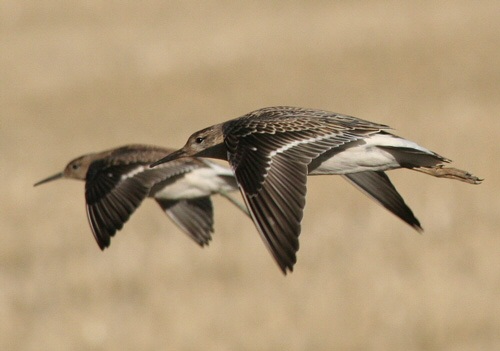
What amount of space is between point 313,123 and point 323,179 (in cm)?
918

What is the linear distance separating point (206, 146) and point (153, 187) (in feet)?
5.54

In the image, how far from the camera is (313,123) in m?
8.70

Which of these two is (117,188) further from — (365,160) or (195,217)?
(365,160)

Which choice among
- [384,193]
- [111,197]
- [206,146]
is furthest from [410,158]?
[111,197]

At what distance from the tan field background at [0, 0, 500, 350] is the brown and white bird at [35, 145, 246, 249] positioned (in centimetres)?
270

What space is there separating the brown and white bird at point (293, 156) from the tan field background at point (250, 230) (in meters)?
4.63

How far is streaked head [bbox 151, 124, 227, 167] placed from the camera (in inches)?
372

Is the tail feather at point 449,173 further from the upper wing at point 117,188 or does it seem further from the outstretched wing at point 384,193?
the upper wing at point 117,188

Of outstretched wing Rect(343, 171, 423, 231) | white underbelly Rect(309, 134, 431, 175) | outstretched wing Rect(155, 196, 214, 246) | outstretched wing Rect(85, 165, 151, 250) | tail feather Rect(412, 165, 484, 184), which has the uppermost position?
white underbelly Rect(309, 134, 431, 175)

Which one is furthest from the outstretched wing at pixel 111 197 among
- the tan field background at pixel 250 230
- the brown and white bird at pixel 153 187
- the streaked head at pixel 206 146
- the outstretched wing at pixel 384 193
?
the tan field background at pixel 250 230

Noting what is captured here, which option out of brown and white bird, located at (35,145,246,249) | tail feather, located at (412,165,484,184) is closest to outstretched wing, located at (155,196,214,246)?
brown and white bird, located at (35,145,246,249)

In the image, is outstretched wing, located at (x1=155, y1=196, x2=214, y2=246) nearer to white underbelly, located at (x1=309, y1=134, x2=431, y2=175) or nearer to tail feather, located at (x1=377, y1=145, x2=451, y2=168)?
white underbelly, located at (x1=309, y1=134, x2=431, y2=175)

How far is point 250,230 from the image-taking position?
1569 centimetres

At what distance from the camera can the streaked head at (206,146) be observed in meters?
9.45
